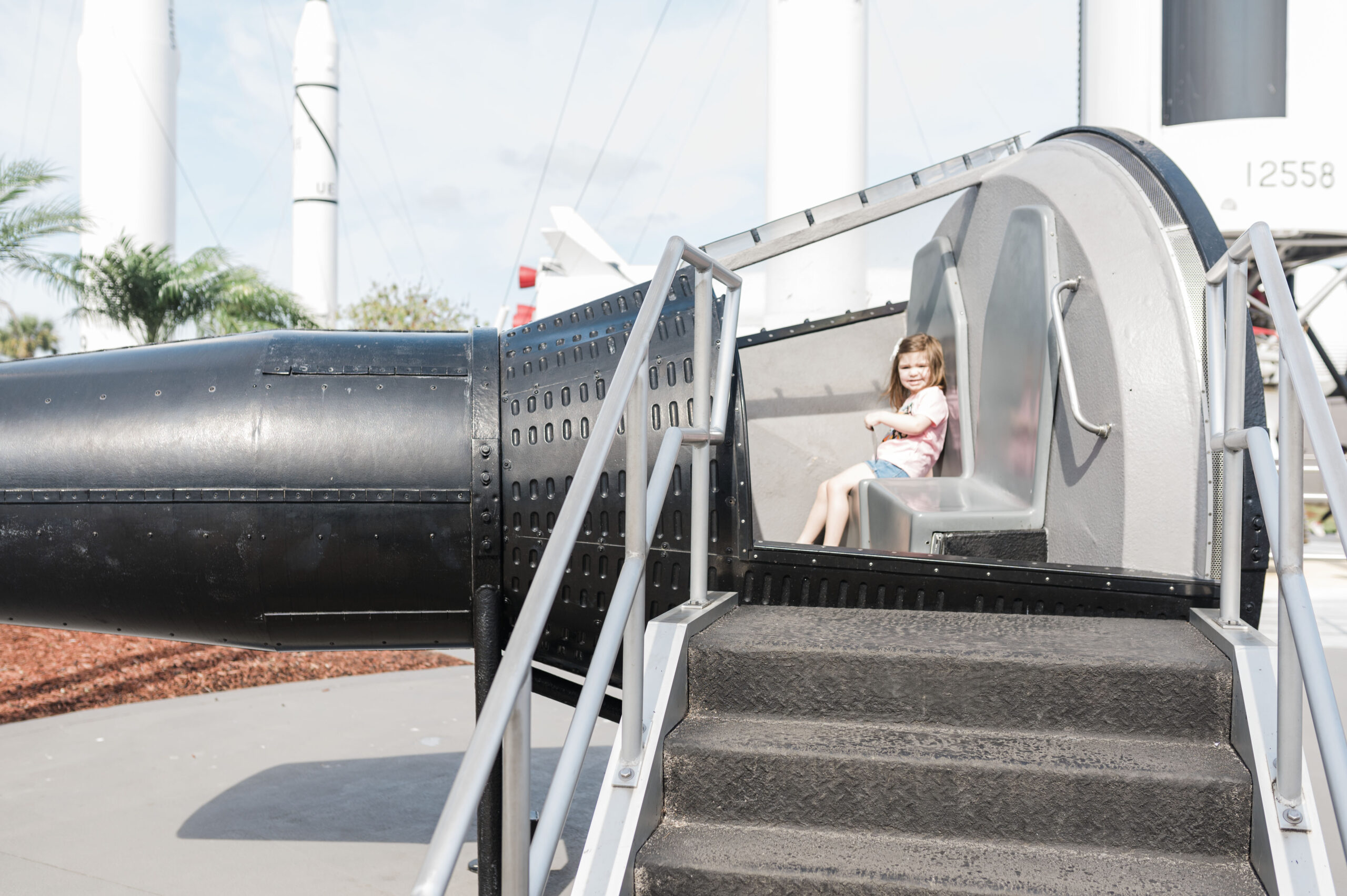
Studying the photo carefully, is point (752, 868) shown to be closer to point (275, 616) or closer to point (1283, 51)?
point (275, 616)

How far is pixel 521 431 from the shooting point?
9.32ft

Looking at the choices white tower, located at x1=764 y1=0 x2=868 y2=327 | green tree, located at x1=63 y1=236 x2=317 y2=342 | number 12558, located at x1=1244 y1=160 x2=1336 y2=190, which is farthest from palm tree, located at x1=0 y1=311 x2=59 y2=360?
number 12558, located at x1=1244 y1=160 x2=1336 y2=190

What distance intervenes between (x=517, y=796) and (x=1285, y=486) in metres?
1.52

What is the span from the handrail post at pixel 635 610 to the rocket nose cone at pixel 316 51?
31201 mm

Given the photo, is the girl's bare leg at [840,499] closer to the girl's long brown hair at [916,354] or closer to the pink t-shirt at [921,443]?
the pink t-shirt at [921,443]

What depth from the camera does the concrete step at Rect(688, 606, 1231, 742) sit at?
2.18 m

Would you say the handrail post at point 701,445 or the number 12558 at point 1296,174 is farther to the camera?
the number 12558 at point 1296,174

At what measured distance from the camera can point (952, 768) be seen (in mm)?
2027

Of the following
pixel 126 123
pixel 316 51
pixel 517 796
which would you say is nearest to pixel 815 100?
pixel 517 796

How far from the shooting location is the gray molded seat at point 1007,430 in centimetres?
333

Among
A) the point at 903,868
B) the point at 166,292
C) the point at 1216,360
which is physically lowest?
the point at 903,868

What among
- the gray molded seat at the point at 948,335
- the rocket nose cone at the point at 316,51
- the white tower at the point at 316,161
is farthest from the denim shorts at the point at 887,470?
the rocket nose cone at the point at 316,51

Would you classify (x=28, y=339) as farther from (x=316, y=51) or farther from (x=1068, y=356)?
(x=1068, y=356)

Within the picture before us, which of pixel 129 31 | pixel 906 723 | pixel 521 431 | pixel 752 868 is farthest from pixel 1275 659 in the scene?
pixel 129 31
